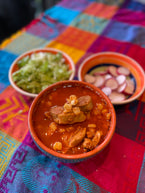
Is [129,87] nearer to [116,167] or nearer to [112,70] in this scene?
[112,70]

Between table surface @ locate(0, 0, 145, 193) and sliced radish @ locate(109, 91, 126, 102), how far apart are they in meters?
0.12

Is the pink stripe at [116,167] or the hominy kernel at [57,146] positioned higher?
the hominy kernel at [57,146]

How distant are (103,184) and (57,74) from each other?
1330mm

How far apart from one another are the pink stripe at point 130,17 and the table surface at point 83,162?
33 millimetres

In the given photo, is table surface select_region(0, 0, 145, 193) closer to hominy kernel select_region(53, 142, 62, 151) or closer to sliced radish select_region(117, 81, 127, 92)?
sliced radish select_region(117, 81, 127, 92)

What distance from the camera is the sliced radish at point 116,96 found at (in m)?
1.90

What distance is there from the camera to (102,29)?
314 cm

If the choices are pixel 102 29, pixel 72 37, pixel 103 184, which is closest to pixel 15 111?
pixel 103 184

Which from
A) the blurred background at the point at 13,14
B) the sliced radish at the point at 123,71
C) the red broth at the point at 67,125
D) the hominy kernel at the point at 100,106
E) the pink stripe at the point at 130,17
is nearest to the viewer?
the red broth at the point at 67,125

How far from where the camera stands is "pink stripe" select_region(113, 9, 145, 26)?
10.7ft

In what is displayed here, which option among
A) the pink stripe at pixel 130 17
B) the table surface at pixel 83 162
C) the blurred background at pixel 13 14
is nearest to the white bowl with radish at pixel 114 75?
the table surface at pixel 83 162

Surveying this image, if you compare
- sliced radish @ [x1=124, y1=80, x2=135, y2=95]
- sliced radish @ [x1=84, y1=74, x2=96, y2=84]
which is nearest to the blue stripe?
sliced radish @ [x1=84, y1=74, x2=96, y2=84]

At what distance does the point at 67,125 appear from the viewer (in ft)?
4.89

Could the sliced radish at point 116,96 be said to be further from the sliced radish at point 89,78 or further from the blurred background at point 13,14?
the blurred background at point 13,14
